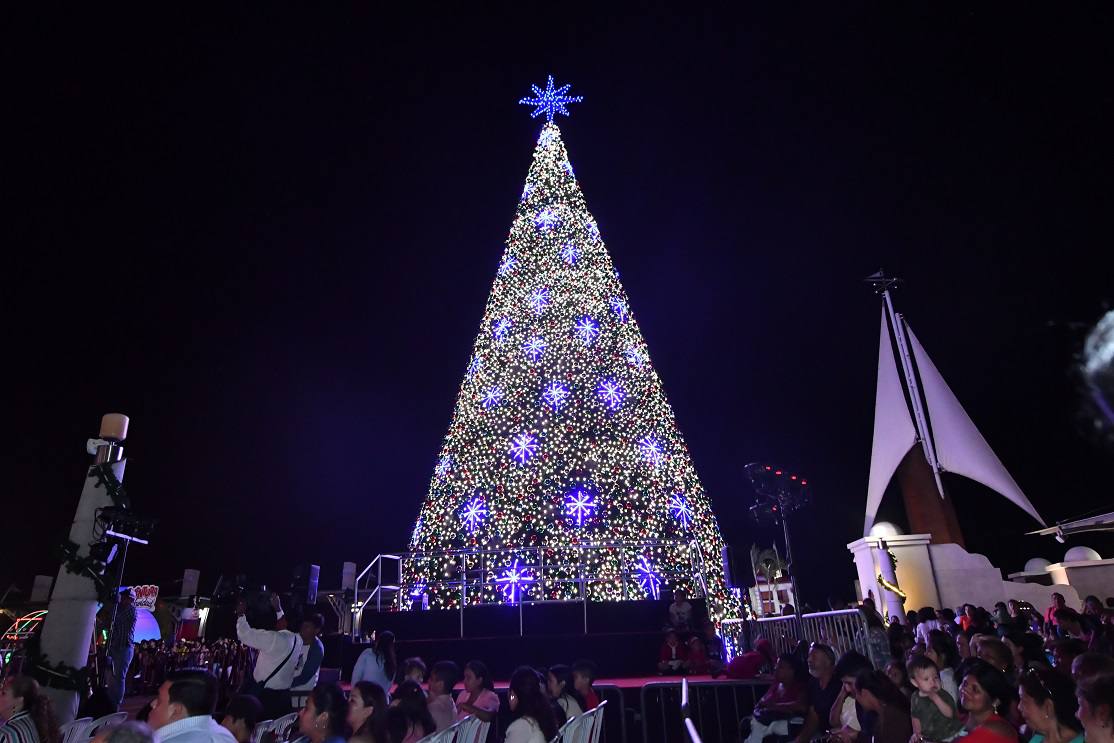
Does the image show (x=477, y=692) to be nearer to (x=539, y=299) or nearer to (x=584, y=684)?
(x=584, y=684)

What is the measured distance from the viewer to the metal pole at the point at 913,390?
2503 centimetres

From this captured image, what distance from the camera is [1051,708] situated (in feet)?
11.3

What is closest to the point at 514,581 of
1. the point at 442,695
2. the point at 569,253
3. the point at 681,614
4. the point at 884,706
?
the point at 681,614

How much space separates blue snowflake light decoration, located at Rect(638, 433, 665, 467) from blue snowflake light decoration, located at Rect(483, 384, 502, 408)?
9.98 ft

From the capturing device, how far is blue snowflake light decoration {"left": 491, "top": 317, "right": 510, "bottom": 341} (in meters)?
13.8

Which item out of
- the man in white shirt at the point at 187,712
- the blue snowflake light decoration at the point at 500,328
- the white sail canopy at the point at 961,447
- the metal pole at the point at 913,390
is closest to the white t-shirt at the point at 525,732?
the man in white shirt at the point at 187,712

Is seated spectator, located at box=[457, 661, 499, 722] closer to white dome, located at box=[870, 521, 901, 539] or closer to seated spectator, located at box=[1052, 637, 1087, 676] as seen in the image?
seated spectator, located at box=[1052, 637, 1087, 676]

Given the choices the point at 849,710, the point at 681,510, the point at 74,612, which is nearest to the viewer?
the point at 849,710

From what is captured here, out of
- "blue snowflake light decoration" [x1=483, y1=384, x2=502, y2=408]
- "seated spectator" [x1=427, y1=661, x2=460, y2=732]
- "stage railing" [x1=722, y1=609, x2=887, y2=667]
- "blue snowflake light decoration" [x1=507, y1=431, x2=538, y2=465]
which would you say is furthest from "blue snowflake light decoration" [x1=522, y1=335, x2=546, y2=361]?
"seated spectator" [x1=427, y1=661, x2=460, y2=732]

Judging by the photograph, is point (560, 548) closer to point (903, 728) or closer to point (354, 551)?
point (903, 728)

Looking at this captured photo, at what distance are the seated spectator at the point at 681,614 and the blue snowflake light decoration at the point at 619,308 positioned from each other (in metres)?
6.13

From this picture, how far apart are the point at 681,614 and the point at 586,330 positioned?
19.7 feet

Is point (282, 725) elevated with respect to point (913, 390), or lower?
lower

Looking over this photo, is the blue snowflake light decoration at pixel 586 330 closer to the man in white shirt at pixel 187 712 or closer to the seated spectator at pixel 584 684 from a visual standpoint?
the seated spectator at pixel 584 684
